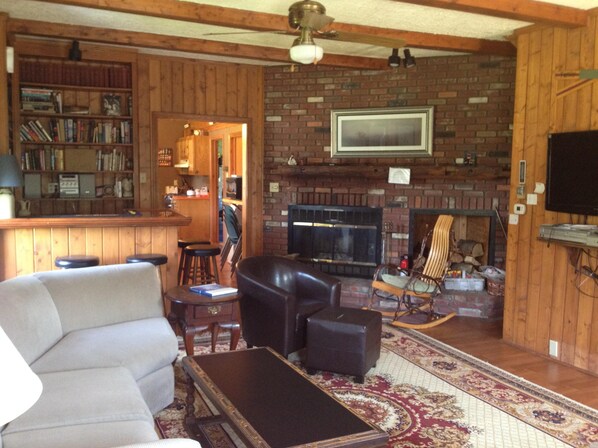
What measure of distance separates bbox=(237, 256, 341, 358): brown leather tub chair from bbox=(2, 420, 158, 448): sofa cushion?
71.4 inches

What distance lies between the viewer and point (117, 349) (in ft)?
9.80

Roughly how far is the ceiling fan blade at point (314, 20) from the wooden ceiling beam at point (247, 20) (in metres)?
0.44

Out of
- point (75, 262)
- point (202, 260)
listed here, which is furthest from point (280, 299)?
point (202, 260)

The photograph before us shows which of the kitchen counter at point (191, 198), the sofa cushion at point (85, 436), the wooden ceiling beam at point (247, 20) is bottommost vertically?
the sofa cushion at point (85, 436)

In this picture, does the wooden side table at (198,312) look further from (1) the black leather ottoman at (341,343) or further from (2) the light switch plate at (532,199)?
(2) the light switch plate at (532,199)

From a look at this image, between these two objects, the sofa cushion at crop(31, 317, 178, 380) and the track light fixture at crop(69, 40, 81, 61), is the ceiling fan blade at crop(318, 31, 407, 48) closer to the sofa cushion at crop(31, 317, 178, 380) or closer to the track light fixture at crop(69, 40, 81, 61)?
the sofa cushion at crop(31, 317, 178, 380)

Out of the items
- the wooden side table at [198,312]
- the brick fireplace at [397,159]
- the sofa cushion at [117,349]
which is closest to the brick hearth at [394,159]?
the brick fireplace at [397,159]

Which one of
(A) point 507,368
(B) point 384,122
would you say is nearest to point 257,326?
(A) point 507,368

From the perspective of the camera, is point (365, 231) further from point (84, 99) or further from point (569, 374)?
point (84, 99)

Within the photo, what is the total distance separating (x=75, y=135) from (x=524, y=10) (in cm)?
468

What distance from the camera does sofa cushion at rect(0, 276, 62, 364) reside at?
2.78m

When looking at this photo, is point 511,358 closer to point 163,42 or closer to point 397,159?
point 397,159

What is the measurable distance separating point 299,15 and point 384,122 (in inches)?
120

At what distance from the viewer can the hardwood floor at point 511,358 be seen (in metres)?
3.75
